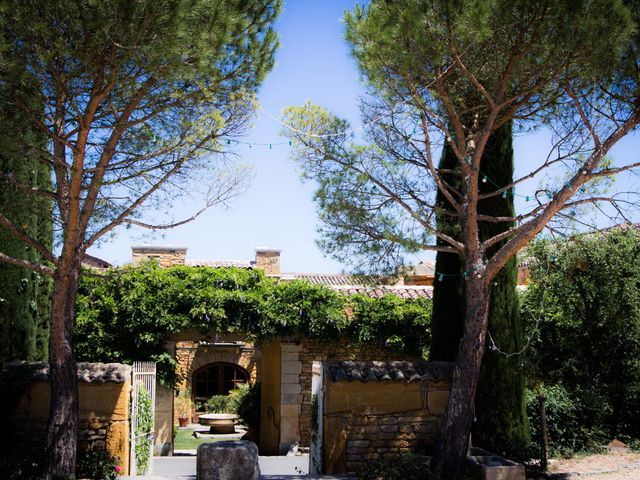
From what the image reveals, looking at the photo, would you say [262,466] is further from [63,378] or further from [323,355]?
[63,378]

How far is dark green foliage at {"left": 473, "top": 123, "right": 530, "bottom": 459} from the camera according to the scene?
1005 centimetres

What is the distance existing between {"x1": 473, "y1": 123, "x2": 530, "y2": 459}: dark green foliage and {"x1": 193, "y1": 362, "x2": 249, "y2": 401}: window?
13181mm

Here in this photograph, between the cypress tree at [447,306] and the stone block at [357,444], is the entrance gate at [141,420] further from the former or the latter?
the cypress tree at [447,306]

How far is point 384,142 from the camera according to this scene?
356 inches

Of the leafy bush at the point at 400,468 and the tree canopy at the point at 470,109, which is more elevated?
the tree canopy at the point at 470,109

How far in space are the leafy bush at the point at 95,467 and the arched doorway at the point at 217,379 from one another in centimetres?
1389

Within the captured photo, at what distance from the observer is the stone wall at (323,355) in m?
13.2

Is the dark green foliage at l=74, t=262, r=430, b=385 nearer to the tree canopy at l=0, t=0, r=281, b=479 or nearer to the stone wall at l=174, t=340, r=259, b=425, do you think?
the tree canopy at l=0, t=0, r=281, b=479

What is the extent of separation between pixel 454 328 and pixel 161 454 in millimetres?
6409

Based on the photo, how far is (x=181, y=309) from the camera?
40.8 ft

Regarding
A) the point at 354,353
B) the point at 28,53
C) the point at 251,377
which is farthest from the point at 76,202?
the point at 251,377

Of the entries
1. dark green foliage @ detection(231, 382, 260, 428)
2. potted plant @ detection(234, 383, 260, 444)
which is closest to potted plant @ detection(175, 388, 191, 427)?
dark green foliage @ detection(231, 382, 260, 428)

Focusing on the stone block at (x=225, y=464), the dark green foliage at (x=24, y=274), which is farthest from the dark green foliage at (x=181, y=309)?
the stone block at (x=225, y=464)

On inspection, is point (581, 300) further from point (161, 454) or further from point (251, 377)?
point (251, 377)
